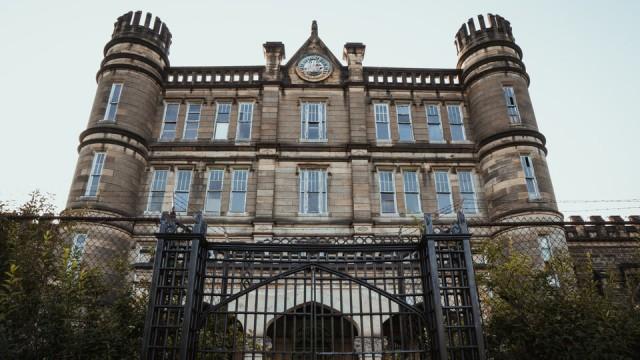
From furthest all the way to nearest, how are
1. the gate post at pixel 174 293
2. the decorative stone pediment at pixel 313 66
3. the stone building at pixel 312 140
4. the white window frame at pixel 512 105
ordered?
the decorative stone pediment at pixel 313 66
the white window frame at pixel 512 105
the stone building at pixel 312 140
the gate post at pixel 174 293

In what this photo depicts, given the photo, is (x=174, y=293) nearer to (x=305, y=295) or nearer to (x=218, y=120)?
(x=305, y=295)

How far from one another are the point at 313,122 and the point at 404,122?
4631mm

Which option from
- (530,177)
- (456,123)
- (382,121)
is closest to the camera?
(530,177)

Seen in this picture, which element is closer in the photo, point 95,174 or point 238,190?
point 95,174

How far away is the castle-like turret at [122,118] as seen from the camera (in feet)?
58.3

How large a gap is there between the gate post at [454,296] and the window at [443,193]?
497 inches

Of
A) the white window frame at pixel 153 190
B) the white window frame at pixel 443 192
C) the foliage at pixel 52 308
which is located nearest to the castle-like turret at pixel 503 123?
the white window frame at pixel 443 192

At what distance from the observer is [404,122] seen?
21.2m

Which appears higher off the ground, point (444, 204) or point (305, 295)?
point (444, 204)

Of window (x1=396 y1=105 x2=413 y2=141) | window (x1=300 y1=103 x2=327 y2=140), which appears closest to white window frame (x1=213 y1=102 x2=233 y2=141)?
window (x1=300 y1=103 x2=327 y2=140)

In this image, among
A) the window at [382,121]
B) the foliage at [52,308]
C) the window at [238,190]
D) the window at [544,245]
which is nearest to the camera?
the foliage at [52,308]

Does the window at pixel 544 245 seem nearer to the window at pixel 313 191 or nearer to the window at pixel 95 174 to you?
the window at pixel 313 191

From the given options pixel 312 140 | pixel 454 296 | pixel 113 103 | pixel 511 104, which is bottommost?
pixel 454 296

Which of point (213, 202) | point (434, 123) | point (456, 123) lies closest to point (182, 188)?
point (213, 202)
